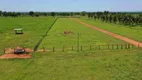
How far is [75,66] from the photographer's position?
89.4 ft

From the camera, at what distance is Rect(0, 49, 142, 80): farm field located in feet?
76.4

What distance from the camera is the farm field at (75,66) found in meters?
23.3

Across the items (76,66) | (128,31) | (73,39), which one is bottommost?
(76,66)

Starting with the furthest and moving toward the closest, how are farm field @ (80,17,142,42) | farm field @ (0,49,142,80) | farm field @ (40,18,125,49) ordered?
1. farm field @ (80,17,142,42)
2. farm field @ (40,18,125,49)
3. farm field @ (0,49,142,80)

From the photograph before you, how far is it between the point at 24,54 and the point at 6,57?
3.01 m

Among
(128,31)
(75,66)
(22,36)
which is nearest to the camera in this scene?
(75,66)

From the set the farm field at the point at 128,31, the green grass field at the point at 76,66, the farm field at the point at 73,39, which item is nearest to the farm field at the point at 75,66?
the green grass field at the point at 76,66

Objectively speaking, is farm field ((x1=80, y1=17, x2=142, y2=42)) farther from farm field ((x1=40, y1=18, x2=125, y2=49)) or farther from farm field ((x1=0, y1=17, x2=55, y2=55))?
farm field ((x1=0, y1=17, x2=55, y2=55))

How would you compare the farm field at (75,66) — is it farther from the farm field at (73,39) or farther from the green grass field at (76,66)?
the farm field at (73,39)

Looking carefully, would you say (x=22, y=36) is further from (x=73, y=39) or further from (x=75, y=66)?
(x=75, y=66)

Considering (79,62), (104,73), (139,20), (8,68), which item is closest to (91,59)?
(79,62)

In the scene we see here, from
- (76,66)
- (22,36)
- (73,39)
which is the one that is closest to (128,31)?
(73,39)

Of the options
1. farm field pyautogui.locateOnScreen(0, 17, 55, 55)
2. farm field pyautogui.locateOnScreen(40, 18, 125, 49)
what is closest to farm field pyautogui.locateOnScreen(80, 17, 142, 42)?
farm field pyautogui.locateOnScreen(40, 18, 125, 49)

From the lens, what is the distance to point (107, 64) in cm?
2795
